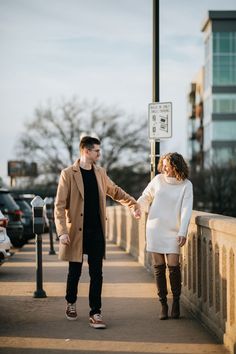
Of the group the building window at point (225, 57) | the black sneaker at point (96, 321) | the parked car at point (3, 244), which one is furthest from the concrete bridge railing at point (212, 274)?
the building window at point (225, 57)

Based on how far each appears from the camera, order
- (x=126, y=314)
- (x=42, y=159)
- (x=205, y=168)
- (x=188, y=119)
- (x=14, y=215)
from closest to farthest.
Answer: (x=126, y=314) < (x=14, y=215) < (x=205, y=168) < (x=42, y=159) < (x=188, y=119)

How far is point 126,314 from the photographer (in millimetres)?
9352

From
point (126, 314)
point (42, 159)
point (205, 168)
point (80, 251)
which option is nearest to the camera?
point (80, 251)

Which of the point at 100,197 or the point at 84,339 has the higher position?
the point at 100,197

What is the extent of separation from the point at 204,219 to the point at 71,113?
62.9 m

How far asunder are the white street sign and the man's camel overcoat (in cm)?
521

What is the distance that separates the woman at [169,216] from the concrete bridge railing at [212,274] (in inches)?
10.8

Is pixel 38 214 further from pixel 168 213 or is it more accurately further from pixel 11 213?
pixel 11 213

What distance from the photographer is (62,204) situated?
8.68 m

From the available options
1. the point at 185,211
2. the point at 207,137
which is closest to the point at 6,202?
the point at 185,211

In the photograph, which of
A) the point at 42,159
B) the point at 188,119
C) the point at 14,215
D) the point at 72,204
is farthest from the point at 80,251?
the point at 188,119

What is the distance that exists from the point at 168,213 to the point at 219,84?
71.5 m

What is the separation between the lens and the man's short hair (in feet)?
28.6

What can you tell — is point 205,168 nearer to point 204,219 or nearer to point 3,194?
point 3,194
